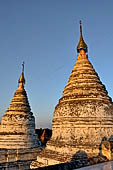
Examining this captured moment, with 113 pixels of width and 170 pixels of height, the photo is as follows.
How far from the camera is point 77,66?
15.0m

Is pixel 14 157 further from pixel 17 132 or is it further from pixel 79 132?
pixel 79 132

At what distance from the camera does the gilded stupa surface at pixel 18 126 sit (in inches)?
705

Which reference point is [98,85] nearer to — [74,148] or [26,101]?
[74,148]

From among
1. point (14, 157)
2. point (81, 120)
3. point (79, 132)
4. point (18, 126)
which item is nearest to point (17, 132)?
point (18, 126)

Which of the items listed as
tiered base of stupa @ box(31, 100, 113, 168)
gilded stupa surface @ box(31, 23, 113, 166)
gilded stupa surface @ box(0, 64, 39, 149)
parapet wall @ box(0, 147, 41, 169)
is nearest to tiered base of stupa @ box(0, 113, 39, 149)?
gilded stupa surface @ box(0, 64, 39, 149)

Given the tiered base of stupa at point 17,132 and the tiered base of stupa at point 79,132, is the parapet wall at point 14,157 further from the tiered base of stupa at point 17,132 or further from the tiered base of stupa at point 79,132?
the tiered base of stupa at point 79,132

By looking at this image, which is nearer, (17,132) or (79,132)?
(79,132)

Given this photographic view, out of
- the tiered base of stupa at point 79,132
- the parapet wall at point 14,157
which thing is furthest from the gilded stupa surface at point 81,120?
the parapet wall at point 14,157

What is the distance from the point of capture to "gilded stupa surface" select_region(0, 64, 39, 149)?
705 inches

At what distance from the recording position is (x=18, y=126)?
18.6 m

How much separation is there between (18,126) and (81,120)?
29.9ft

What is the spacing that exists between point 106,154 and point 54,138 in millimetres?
4720

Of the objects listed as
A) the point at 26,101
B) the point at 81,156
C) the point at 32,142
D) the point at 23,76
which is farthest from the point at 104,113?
the point at 23,76

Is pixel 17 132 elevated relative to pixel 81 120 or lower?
lower
